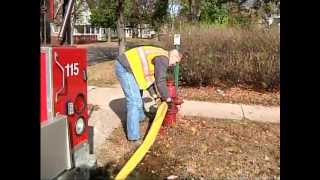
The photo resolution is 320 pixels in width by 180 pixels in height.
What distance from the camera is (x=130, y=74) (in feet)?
21.2

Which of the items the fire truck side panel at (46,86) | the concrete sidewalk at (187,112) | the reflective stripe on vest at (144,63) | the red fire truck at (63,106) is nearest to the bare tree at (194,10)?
the concrete sidewalk at (187,112)

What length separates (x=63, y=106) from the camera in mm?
3467

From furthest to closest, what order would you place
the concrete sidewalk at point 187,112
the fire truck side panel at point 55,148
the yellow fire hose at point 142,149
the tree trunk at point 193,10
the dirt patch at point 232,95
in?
the tree trunk at point 193,10 → the dirt patch at point 232,95 → the concrete sidewalk at point 187,112 → the yellow fire hose at point 142,149 → the fire truck side panel at point 55,148

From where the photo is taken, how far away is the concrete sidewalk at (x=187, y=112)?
305 inches

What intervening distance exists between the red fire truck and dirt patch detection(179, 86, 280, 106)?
6.80 metres

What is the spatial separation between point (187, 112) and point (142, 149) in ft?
13.1

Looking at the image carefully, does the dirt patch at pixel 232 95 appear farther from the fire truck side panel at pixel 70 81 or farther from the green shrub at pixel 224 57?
the fire truck side panel at pixel 70 81

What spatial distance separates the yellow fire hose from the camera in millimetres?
4287

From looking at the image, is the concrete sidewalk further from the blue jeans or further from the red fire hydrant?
the red fire hydrant

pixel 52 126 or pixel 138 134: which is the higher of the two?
pixel 52 126
